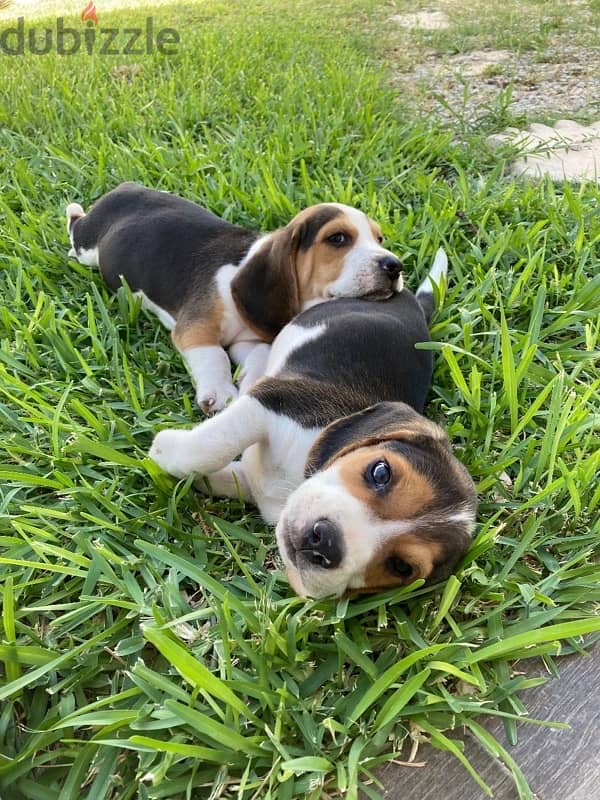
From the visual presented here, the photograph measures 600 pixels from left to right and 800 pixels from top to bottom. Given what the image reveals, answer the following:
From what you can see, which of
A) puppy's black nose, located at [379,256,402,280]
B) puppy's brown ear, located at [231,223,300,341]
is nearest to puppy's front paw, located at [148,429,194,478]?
puppy's brown ear, located at [231,223,300,341]

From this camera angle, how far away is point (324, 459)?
214 centimetres

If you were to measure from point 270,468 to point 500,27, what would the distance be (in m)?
7.67

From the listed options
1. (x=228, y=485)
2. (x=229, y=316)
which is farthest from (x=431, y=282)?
(x=228, y=485)

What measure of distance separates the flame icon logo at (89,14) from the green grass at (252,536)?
558 cm

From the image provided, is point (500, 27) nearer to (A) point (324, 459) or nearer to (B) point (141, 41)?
(B) point (141, 41)

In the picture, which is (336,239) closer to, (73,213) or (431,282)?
(431,282)

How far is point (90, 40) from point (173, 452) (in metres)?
7.34

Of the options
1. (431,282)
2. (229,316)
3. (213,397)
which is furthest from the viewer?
(229,316)

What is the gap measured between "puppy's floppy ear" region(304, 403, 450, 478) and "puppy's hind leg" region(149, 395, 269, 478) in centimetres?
29

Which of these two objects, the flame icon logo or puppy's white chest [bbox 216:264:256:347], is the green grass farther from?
the flame icon logo

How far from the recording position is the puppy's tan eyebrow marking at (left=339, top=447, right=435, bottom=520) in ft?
6.15

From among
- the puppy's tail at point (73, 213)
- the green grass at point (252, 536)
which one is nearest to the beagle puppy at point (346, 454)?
the green grass at point (252, 536)

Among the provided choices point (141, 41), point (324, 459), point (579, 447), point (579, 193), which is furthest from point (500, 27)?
point (324, 459)

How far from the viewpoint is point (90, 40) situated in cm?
787
